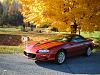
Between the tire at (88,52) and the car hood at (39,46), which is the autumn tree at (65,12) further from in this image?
the car hood at (39,46)

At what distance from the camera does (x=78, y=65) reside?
11.0 m

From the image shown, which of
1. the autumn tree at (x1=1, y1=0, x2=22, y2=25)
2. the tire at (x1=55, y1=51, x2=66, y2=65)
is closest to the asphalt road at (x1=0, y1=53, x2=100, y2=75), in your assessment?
the tire at (x1=55, y1=51, x2=66, y2=65)

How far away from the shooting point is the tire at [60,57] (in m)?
11.0

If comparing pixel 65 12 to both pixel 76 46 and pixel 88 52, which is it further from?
pixel 76 46

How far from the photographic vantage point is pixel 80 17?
16.4m

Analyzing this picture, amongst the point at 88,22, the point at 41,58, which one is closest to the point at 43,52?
the point at 41,58

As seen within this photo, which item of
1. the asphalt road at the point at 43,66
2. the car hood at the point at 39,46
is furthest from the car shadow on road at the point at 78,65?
the car hood at the point at 39,46

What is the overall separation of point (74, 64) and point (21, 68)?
7.83 feet

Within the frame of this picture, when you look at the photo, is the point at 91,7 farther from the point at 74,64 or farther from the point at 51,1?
the point at 74,64

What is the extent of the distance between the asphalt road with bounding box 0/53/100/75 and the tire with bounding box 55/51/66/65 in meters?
0.18

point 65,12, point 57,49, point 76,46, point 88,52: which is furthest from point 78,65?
point 65,12

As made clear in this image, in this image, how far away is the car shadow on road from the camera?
1006 centimetres

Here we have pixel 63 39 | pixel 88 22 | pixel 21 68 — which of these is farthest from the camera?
pixel 88 22

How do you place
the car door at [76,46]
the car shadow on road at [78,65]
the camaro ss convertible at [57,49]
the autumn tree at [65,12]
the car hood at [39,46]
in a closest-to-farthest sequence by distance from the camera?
the car shadow on road at [78,65], the camaro ss convertible at [57,49], the car hood at [39,46], the car door at [76,46], the autumn tree at [65,12]
